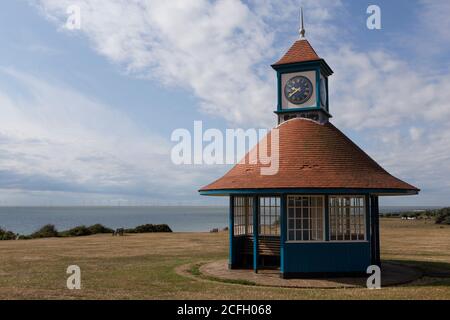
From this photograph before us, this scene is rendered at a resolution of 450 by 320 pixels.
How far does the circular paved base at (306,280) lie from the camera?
1305cm

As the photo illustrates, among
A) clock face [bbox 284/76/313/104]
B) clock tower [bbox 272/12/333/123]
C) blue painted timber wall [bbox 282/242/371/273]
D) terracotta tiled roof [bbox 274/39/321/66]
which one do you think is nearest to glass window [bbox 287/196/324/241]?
blue painted timber wall [bbox 282/242/371/273]

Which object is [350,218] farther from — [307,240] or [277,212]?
[277,212]

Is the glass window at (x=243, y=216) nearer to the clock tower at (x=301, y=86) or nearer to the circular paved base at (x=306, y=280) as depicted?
the circular paved base at (x=306, y=280)

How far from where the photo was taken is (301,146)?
1559cm

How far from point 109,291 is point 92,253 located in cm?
1073

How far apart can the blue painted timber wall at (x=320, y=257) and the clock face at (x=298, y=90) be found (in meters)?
6.01

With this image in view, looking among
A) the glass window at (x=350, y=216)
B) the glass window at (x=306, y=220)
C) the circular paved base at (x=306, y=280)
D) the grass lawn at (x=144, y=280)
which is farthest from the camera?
the glass window at (x=350, y=216)

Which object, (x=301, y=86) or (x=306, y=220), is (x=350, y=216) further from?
(x=301, y=86)

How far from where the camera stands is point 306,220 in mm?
14656

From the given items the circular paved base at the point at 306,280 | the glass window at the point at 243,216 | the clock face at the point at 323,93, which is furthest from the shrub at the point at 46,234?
the clock face at the point at 323,93

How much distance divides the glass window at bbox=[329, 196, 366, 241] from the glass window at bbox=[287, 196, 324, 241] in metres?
0.44

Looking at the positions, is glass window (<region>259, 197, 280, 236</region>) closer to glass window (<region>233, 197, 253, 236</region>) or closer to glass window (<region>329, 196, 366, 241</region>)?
glass window (<region>233, 197, 253, 236</region>)

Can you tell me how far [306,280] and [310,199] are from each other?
2721mm
